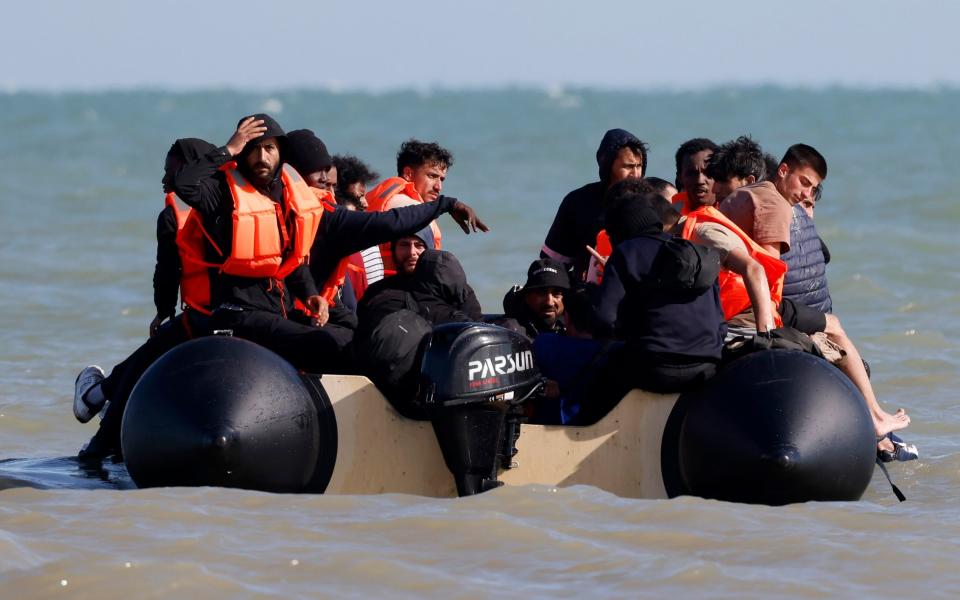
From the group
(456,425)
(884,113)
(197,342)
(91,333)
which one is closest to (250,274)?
(197,342)

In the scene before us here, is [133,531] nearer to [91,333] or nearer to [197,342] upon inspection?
[197,342]

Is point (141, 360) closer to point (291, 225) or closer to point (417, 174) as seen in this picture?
point (291, 225)

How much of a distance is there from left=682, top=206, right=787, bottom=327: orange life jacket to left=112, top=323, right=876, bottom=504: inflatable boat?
2.06 ft

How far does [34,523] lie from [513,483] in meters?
1.76

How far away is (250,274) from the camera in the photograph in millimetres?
6406

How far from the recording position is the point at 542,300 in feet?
23.4

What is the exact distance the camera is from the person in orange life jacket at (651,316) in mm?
5941

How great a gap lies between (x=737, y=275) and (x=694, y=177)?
123cm

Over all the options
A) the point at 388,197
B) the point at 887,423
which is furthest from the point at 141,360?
the point at 887,423

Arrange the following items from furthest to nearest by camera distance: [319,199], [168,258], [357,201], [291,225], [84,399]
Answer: [357,201]
[84,399]
[168,258]
[319,199]
[291,225]

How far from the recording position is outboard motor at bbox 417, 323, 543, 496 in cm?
589

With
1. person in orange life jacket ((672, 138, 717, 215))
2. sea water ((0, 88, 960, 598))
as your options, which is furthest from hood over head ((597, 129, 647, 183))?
sea water ((0, 88, 960, 598))

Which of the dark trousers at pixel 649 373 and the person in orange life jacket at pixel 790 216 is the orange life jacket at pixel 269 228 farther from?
the person in orange life jacket at pixel 790 216

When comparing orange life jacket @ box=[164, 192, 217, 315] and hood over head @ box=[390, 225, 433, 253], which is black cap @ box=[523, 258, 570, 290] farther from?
orange life jacket @ box=[164, 192, 217, 315]
